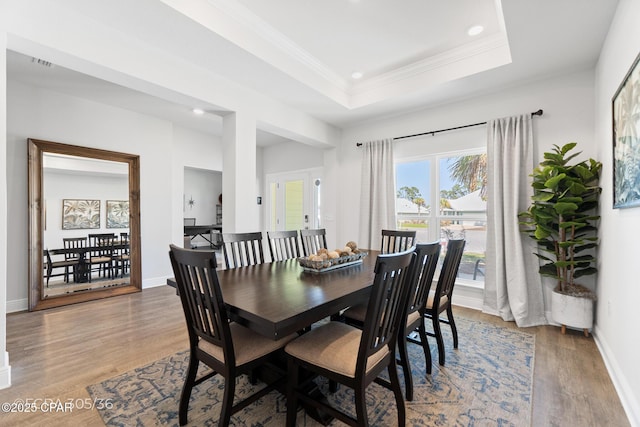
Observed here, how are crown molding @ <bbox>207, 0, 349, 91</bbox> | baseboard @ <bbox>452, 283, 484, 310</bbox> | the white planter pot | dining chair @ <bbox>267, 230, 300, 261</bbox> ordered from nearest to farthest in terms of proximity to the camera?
1. crown molding @ <bbox>207, 0, 349, 91</bbox>
2. the white planter pot
3. dining chair @ <bbox>267, 230, 300, 261</bbox>
4. baseboard @ <bbox>452, 283, 484, 310</bbox>

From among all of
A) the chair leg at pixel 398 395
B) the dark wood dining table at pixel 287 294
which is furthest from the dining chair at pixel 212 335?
the chair leg at pixel 398 395

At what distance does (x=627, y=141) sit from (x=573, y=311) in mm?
1715

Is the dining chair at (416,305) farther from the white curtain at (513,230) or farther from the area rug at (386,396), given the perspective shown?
the white curtain at (513,230)

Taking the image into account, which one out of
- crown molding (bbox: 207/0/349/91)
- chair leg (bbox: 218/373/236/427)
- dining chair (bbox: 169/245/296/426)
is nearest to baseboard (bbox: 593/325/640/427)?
dining chair (bbox: 169/245/296/426)

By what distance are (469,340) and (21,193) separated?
522 centimetres

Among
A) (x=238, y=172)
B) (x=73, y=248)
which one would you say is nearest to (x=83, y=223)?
(x=73, y=248)

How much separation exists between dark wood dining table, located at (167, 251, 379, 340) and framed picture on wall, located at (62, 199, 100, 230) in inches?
123

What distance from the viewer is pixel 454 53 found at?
10.3 feet

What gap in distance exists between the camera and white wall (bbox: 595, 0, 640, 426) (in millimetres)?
1736

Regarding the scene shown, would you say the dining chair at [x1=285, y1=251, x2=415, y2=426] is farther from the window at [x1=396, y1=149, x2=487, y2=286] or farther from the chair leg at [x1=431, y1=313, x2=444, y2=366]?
the window at [x1=396, y1=149, x2=487, y2=286]

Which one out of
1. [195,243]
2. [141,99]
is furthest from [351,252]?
[195,243]

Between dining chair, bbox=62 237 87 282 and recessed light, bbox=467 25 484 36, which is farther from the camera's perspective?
dining chair, bbox=62 237 87 282

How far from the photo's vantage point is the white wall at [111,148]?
11.3ft

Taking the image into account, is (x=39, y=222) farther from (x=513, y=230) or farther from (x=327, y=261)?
(x=513, y=230)
